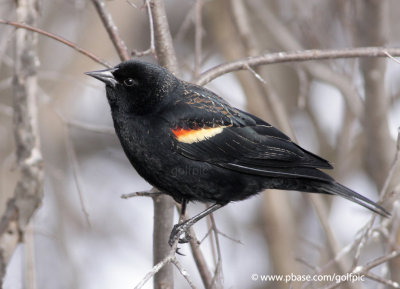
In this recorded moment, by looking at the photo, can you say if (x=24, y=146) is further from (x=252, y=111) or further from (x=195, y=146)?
(x=252, y=111)

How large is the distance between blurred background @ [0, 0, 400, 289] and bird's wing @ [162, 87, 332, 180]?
1.31 ft

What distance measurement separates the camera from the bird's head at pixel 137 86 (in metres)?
3.17

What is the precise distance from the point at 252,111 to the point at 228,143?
A: 6.53 feet

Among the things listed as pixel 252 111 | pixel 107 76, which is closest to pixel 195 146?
pixel 107 76

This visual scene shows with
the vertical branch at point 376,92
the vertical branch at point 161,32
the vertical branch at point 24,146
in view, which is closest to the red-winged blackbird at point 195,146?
the vertical branch at point 161,32

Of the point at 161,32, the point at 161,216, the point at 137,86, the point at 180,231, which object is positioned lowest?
the point at 180,231

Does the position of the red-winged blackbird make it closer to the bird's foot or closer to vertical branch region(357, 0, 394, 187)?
the bird's foot

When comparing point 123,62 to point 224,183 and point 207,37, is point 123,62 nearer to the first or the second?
point 224,183

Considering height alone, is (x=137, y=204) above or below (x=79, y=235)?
above

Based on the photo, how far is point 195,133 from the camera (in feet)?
10.3

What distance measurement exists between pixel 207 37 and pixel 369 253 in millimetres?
2965

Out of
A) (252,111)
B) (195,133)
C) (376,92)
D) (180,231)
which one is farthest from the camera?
(252,111)

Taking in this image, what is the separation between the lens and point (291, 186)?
129 inches

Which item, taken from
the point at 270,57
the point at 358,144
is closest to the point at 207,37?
the point at 358,144
